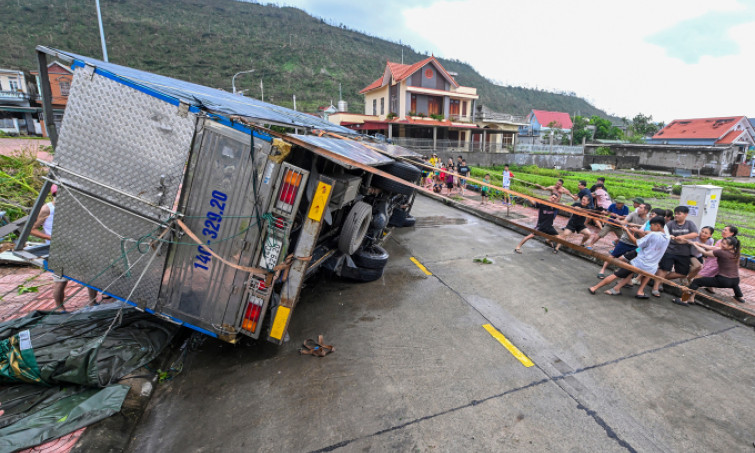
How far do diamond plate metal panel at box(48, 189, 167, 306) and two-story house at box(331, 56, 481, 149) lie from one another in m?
30.7

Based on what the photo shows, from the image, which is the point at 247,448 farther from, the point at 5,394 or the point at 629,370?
the point at 629,370

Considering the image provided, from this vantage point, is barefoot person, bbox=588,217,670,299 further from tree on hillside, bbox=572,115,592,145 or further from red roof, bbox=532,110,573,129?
red roof, bbox=532,110,573,129

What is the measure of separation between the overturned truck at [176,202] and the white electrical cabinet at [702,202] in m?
8.77

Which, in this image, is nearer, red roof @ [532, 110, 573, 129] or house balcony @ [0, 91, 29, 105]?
house balcony @ [0, 91, 29, 105]

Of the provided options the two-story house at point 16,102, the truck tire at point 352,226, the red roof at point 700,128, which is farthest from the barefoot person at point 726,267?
the red roof at point 700,128

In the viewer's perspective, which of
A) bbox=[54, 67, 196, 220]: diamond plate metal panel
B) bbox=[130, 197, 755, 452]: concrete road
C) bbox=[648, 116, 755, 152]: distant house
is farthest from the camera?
bbox=[648, 116, 755, 152]: distant house

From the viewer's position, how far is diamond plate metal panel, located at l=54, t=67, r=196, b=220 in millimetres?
3486

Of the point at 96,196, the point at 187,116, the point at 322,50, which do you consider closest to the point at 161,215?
the point at 96,196

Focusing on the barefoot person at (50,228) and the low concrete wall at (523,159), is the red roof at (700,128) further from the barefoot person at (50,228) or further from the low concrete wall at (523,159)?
the barefoot person at (50,228)

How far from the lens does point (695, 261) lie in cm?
629

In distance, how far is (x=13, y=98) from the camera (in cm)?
3403

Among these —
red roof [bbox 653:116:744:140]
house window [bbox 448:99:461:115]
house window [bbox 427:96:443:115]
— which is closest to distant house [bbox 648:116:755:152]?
red roof [bbox 653:116:744:140]

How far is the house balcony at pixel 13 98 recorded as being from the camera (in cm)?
3350

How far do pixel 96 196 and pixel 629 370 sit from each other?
657cm
